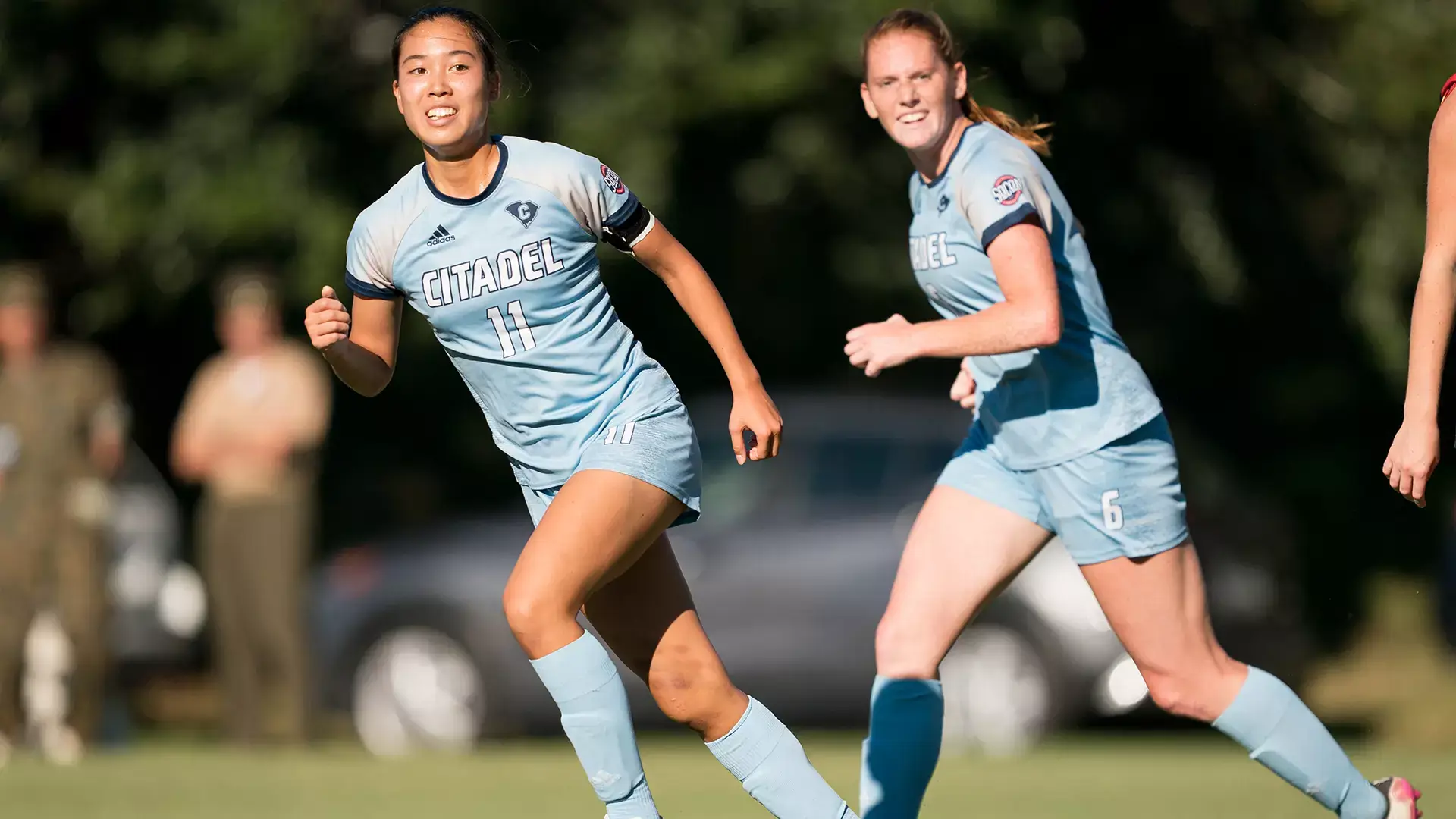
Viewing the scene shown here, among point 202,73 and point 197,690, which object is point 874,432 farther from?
point 197,690

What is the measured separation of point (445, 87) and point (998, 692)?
22.6 ft

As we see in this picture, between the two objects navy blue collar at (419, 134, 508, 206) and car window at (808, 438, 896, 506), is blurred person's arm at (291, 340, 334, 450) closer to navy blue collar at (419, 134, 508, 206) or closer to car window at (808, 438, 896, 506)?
car window at (808, 438, 896, 506)

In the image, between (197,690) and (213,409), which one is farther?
(197,690)

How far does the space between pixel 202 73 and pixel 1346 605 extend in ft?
34.7

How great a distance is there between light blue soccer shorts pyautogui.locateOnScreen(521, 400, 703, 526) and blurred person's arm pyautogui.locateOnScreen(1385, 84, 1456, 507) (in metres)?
1.66

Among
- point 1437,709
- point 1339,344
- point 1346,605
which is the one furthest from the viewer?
point 1346,605

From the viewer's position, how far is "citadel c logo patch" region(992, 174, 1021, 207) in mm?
5172

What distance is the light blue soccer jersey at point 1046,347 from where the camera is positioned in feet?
17.6

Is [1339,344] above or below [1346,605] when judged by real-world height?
A: above

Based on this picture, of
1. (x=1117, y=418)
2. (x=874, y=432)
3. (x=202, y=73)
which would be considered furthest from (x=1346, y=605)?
(x=1117, y=418)

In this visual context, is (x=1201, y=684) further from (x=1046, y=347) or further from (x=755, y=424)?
(x=755, y=424)

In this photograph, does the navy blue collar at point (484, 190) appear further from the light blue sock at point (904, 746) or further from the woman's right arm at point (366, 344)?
the light blue sock at point (904, 746)

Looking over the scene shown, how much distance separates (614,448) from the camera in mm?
4949

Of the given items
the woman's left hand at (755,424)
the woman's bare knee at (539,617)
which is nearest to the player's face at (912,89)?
the woman's left hand at (755,424)
